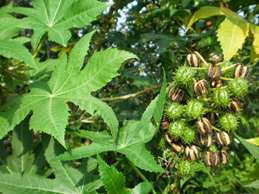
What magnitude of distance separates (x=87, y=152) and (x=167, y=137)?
482mm

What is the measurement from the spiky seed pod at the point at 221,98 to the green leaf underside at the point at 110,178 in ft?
2.21

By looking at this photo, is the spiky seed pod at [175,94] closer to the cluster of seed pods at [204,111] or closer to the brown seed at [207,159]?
the cluster of seed pods at [204,111]

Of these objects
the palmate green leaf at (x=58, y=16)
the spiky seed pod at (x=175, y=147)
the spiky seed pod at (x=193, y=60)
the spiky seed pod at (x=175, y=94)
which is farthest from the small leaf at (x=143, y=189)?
the palmate green leaf at (x=58, y=16)

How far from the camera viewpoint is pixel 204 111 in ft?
3.93

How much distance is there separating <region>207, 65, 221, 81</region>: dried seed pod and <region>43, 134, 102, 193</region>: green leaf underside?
3.12ft

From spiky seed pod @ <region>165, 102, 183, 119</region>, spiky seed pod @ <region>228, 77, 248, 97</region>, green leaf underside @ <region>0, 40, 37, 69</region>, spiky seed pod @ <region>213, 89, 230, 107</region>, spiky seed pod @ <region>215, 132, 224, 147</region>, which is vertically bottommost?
spiky seed pod @ <region>215, 132, 224, 147</region>

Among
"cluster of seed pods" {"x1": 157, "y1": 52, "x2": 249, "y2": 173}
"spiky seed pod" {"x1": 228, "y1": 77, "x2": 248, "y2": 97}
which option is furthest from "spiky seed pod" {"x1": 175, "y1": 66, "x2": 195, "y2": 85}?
"spiky seed pod" {"x1": 228, "y1": 77, "x2": 248, "y2": 97}

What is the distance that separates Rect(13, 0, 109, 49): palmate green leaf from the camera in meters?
1.38

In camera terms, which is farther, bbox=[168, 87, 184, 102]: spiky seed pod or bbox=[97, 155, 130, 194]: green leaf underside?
bbox=[168, 87, 184, 102]: spiky seed pod

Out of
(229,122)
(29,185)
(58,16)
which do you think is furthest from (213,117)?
(58,16)

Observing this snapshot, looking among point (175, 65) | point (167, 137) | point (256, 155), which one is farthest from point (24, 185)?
point (175, 65)

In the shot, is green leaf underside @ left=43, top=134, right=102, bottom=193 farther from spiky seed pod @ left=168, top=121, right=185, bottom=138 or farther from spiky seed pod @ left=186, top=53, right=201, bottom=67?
spiky seed pod @ left=186, top=53, right=201, bottom=67

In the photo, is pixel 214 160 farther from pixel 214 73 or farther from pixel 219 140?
pixel 214 73

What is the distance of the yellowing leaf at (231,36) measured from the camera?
5.05 feet
